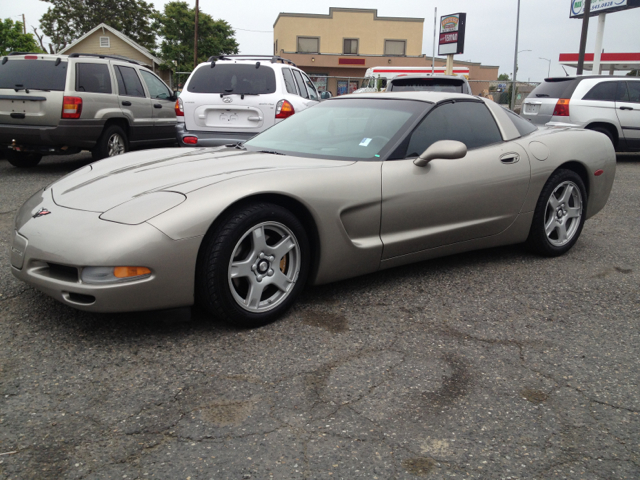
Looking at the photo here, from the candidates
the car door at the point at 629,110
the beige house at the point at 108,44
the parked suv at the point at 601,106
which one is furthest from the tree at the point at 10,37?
the car door at the point at 629,110

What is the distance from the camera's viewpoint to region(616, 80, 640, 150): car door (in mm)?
10867

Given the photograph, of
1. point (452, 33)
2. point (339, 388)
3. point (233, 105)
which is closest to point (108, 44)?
point (452, 33)

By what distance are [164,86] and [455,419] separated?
9.63 metres

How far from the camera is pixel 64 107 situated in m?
7.98

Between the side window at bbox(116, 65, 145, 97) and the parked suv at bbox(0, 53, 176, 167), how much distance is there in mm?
20

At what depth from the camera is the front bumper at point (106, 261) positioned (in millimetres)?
2666

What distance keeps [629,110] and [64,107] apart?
976cm

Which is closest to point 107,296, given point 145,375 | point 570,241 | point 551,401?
point 145,375

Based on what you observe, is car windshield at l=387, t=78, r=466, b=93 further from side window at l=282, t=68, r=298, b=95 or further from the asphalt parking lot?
the asphalt parking lot

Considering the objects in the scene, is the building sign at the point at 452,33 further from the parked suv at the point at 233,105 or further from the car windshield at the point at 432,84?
the parked suv at the point at 233,105

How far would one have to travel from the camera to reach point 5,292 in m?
3.43

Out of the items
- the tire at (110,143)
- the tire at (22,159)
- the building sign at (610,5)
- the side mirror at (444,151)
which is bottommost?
the tire at (22,159)

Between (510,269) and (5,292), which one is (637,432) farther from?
(5,292)

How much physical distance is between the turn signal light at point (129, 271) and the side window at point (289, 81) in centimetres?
603
